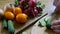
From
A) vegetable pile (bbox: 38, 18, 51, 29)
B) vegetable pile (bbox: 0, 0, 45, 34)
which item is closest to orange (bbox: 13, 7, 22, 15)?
vegetable pile (bbox: 0, 0, 45, 34)

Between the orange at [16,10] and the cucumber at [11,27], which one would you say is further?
Result: the orange at [16,10]

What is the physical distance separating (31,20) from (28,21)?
2cm

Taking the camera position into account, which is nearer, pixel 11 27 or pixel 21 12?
pixel 11 27

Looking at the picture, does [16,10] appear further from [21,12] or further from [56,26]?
[56,26]

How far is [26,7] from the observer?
3.35ft

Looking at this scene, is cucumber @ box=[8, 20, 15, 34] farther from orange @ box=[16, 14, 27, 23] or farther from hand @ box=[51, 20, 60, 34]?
hand @ box=[51, 20, 60, 34]

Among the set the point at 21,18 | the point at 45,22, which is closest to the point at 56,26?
the point at 45,22

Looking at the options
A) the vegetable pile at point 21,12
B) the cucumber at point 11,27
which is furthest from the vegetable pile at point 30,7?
the cucumber at point 11,27

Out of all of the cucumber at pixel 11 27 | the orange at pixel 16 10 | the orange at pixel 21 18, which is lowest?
the cucumber at pixel 11 27

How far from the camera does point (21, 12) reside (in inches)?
39.9

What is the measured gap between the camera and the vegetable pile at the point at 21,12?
962 millimetres

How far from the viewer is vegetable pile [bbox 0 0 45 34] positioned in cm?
96

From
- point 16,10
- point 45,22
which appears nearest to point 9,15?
point 16,10

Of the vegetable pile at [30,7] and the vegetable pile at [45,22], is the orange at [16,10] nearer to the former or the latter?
the vegetable pile at [30,7]
